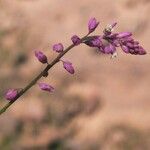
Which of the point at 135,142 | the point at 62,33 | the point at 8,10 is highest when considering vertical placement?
the point at 8,10

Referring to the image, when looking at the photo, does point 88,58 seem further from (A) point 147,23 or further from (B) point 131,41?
(B) point 131,41

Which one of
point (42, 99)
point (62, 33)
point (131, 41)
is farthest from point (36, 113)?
point (131, 41)

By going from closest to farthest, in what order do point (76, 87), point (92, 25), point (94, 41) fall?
point (94, 41), point (92, 25), point (76, 87)

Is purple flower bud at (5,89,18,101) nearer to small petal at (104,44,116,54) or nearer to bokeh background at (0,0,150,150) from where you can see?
small petal at (104,44,116,54)

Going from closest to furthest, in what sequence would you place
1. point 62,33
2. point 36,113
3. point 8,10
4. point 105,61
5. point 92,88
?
point 36,113, point 92,88, point 105,61, point 62,33, point 8,10

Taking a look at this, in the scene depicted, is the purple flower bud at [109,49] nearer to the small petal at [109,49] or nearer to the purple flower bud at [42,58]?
the small petal at [109,49]

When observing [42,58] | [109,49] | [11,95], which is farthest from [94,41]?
[11,95]

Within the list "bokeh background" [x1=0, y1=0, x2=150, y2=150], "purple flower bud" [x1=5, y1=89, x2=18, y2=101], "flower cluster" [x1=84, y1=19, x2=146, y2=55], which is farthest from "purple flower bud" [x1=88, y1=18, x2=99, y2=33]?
"bokeh background" [x1=0, y1=0, x2=150, y2=150]

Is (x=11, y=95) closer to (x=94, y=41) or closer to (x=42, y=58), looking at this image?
(x=42, y=58)

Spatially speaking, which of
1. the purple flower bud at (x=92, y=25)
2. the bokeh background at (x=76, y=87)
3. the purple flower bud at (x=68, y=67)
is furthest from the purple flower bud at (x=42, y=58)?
the bokeh background at (x=76, y=87)
